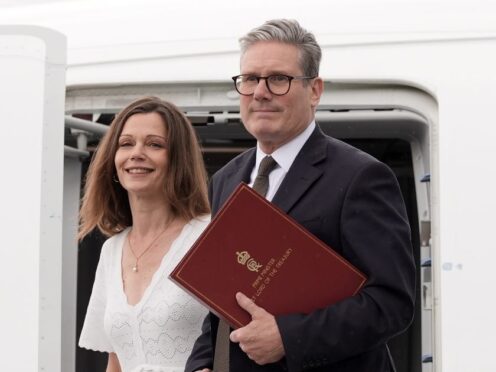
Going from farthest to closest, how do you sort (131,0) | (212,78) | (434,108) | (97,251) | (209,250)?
(97,251), (131,0), (212,78), (434,108), (209,250)

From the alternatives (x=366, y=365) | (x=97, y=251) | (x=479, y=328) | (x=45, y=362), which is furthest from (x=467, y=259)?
(x=97, y=251)

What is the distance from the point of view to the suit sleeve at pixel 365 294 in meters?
2.18

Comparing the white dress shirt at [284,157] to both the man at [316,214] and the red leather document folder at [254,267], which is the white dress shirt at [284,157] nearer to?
the man at [316,214]

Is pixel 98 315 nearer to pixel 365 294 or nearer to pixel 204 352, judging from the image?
pixel 204 352

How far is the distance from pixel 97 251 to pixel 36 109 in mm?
1974

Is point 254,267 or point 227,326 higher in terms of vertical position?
point 254,267

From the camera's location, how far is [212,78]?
11.7ft

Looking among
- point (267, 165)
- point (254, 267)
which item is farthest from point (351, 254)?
point (267, 165)

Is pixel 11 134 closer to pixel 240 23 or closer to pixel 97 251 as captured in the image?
pixel 240 23

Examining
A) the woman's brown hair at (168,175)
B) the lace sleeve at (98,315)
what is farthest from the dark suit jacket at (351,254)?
the lace sleeve at (98,315)

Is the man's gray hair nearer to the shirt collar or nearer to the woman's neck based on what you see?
the shirt collar

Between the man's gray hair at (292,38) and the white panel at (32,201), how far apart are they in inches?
31.5

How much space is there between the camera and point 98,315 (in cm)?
313

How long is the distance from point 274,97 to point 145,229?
0.93 meters
